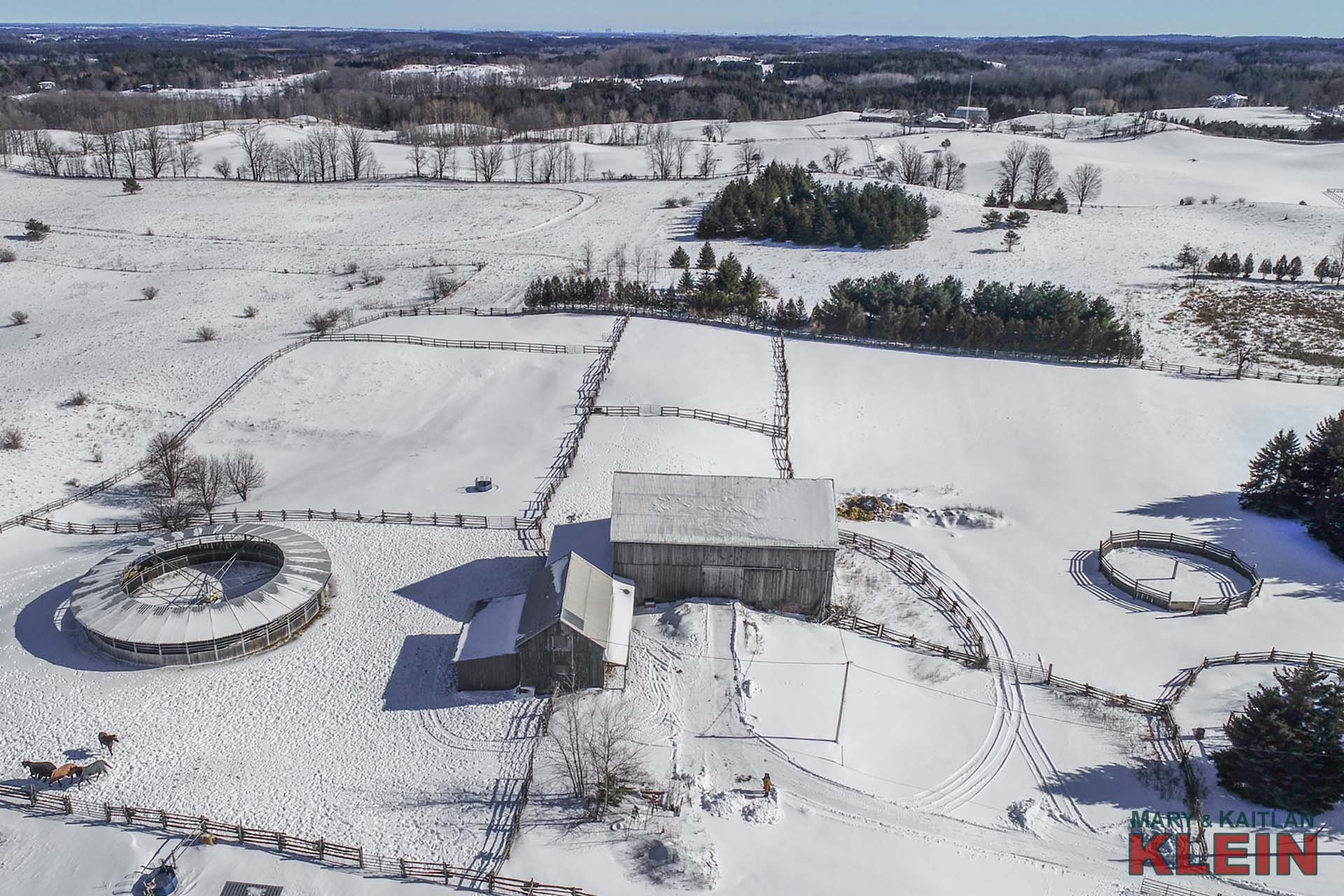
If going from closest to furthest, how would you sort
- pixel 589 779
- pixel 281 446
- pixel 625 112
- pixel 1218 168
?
pixel 589 779
pixel 281 446
pixel 1218 168
pixel 625 112

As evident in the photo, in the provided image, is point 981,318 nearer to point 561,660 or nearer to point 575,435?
point 575,435

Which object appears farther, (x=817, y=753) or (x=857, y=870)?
(x=817, y=753)

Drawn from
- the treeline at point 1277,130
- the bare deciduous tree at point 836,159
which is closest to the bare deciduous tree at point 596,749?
the bare deciduous tree at point 836,159

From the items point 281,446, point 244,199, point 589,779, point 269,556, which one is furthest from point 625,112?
point 589,779

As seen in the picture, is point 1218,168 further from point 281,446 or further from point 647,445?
point 281,446

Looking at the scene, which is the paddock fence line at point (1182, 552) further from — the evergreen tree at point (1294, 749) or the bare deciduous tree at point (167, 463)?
the bare deciduous tree at point (167, 463)

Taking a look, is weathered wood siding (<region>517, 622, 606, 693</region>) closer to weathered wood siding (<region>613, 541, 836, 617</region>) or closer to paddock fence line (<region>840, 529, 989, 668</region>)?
weathered wood siding (<region>613, 541, 836, 617</region>)

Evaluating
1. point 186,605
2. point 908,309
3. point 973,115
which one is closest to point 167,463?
point 186,605
